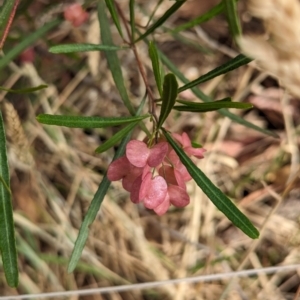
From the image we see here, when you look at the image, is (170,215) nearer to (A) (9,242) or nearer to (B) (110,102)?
(B) (110,102)

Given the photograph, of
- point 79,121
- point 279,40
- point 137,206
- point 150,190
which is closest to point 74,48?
point 79,121

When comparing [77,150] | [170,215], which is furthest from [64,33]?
[170,215]

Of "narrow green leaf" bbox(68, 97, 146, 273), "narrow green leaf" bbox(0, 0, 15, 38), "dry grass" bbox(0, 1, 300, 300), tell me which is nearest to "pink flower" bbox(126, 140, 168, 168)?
"narrow green leaf" bbox(68, 97, 146, 273)

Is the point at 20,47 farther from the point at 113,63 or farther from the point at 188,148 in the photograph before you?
the point at 188,148

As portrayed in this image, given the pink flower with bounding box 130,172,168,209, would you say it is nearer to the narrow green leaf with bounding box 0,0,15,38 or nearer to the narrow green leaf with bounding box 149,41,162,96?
the narrow green leaf with bounding box 149,41,162,96

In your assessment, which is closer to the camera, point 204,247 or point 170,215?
point 204,247

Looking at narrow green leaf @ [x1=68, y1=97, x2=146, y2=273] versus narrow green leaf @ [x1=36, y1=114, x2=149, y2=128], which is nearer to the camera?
narrow green leaf @ [x1=36, y1=114, x2=149, y2=128]
